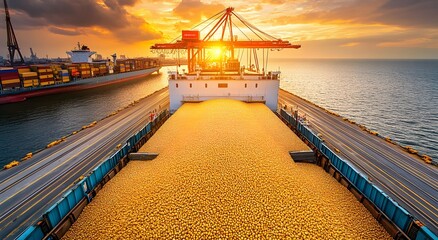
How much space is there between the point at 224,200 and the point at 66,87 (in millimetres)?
69544

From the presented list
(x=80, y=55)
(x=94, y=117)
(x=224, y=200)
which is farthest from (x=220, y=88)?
(x=80, y=55)

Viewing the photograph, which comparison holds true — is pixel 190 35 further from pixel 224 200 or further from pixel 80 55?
pixel 80 55

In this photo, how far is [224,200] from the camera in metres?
7.97

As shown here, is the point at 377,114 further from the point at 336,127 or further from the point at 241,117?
the point at 241,117

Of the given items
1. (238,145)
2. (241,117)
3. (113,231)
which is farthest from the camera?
(241,117)

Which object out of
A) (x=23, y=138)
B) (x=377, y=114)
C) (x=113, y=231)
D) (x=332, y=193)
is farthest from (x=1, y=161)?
(x=377, y=114)

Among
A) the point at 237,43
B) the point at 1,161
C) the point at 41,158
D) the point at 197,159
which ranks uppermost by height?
the point at 237,43

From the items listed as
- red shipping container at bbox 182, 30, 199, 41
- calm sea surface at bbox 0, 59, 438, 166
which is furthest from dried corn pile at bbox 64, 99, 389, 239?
red shipping container at bbox 182, 30, 199, 41

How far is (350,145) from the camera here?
755 inches

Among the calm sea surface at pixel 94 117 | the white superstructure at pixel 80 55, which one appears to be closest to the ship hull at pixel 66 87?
the calm sea surface at pixel 94 117

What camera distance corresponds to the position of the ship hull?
4494cm

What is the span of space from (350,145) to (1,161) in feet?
116

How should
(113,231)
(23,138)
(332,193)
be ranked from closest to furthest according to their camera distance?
(113,231)
(332,193)
(23,138)

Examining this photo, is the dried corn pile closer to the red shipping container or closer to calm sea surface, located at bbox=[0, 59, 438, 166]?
calm sea surface, located at bbox=[0, 59, 438, 166]
